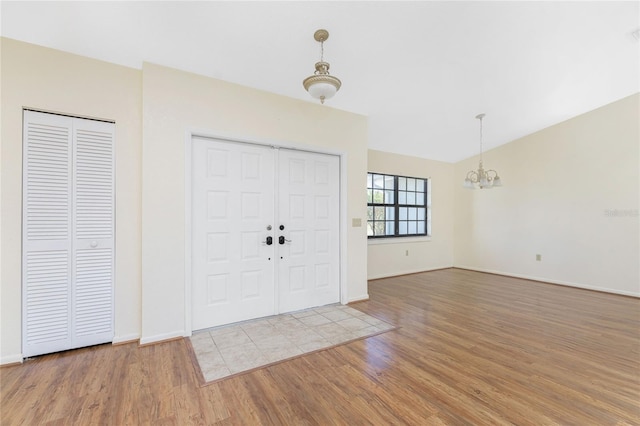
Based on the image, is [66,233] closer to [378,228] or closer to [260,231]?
[260,231]

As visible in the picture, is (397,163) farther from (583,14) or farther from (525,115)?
(583,14)

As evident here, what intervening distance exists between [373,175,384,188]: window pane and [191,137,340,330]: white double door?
187 cm

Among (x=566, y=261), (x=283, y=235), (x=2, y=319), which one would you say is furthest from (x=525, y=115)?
(x=2, y=319)

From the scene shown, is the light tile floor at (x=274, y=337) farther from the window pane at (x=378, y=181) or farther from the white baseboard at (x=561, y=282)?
the white baseboard at (x=561, y=282)

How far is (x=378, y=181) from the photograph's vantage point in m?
5.79

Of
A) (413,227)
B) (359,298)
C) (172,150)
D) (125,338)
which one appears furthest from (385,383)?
(413,227)

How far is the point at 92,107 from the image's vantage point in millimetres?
2697

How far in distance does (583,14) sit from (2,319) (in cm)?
598

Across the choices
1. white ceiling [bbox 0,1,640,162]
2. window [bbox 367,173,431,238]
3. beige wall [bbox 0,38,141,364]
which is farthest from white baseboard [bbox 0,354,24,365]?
window [bbox 367,173,431,238]

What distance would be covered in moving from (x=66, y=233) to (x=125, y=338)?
1.15 metres

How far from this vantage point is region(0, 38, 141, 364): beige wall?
2391 mm

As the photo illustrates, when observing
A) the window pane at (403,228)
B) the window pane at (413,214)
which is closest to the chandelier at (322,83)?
the window pane at (403,228)

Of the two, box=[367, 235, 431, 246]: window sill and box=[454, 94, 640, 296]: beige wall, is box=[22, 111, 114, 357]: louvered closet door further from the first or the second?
box=[454, 94, 640, 296]: beige wall

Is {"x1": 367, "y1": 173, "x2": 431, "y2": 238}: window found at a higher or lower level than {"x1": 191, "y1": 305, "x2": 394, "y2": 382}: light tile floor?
higher
